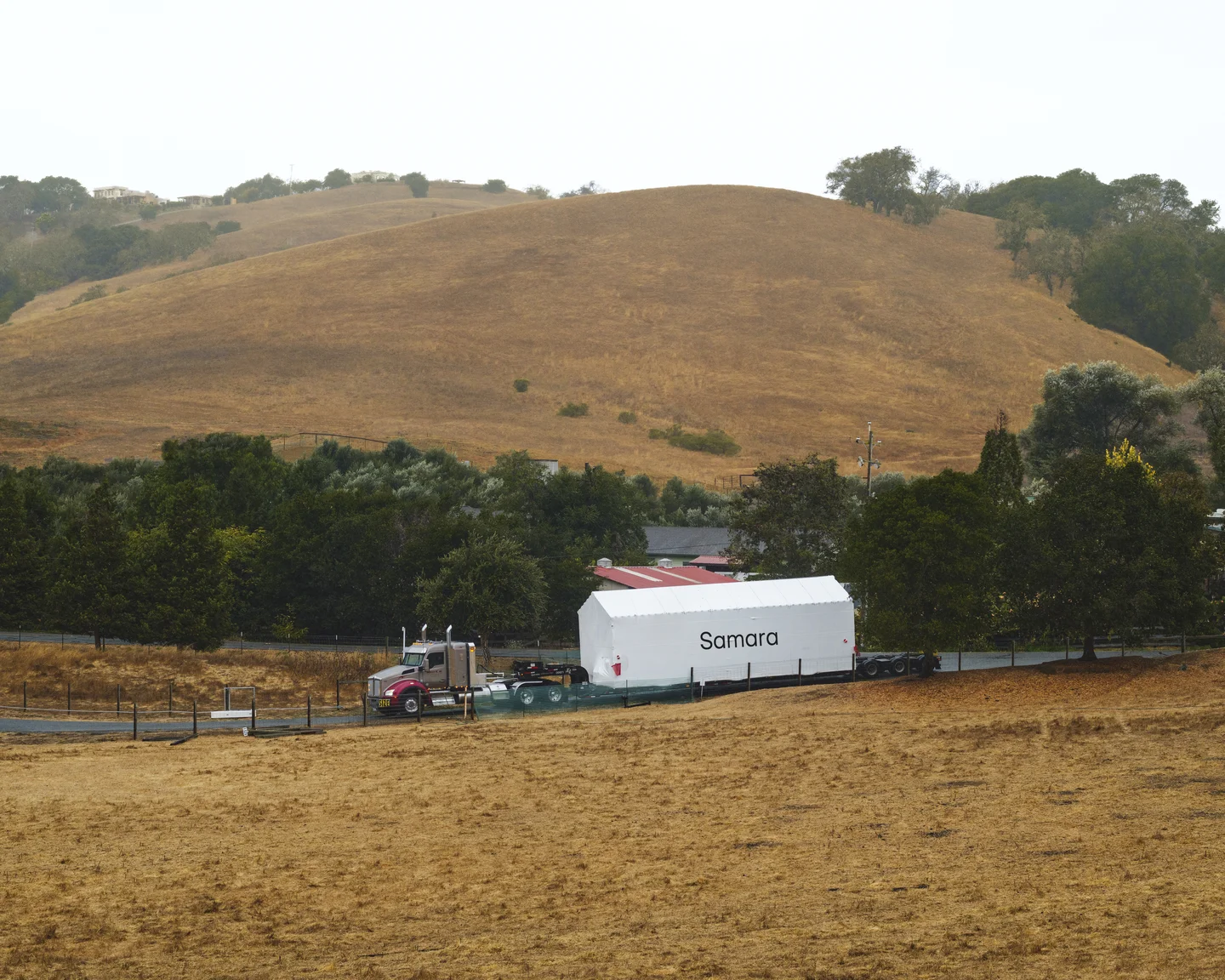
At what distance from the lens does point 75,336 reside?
149 meters

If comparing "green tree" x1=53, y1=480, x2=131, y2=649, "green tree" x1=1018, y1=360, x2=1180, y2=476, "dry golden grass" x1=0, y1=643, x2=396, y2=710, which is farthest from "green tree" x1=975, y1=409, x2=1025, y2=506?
"green tree" x1=1018, y1=360, x2=1180, y2=476

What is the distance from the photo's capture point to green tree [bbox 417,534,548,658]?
5409 centimetres

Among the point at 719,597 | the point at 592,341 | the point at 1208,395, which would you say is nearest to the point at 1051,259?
the point at 592,341

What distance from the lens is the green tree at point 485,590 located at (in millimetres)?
54094

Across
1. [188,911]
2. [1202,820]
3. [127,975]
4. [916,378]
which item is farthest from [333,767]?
[916,378]

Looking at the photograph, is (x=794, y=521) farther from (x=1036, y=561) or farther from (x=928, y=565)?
(x=1036, y=561)

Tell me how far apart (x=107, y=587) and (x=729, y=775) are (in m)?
32.8

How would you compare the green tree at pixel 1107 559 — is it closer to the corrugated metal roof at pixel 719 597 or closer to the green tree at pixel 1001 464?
the corrugated metal roof at pixel 719 597

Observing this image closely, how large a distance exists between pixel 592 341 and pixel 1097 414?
65.5m

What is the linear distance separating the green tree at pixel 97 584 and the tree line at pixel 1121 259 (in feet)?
422

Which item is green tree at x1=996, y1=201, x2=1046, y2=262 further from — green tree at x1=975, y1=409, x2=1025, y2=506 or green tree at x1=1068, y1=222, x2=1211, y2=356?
green tree at x1=975, y1=409, x2=1025, y2=506

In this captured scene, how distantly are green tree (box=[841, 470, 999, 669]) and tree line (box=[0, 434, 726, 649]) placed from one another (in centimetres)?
1871

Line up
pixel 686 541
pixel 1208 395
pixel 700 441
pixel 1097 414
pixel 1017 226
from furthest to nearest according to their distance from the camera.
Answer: pixel 1017 226 → pixel 700 441 → pixel 1097 414 → pixel 1208 395 → pixel 686 541

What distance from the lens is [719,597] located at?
143 feet
